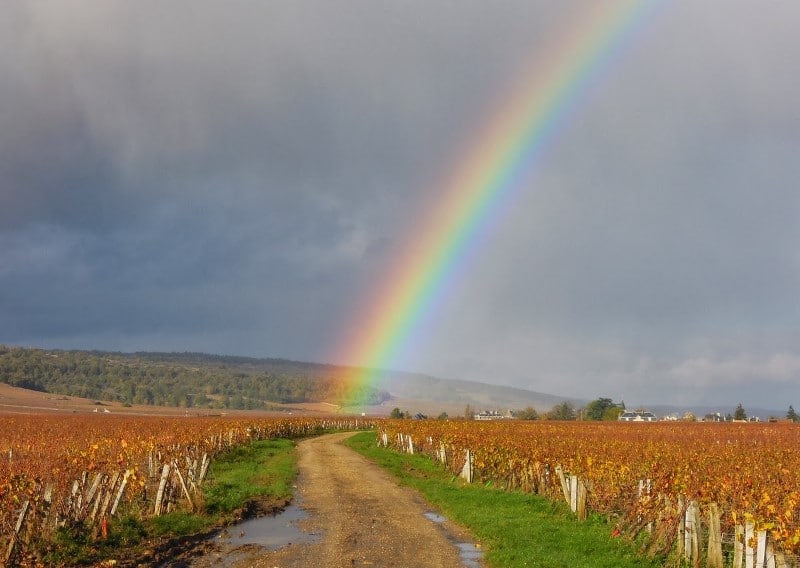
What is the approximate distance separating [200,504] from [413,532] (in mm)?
7831

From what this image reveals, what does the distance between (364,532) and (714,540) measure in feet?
32.0

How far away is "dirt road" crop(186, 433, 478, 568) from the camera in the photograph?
16.7 m

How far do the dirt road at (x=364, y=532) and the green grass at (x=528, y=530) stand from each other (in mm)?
859

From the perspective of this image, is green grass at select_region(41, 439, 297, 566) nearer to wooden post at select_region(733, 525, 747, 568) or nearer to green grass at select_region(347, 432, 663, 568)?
green grass at select_region(347, 432, 663, 568)

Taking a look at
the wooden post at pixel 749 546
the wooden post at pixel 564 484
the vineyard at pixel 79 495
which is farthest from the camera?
the wooden post at pixel 564 484

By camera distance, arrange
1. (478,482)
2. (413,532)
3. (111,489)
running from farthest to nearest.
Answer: (478,482) → (413,532) → (111,489)

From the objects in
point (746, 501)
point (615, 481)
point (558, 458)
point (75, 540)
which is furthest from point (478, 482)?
point (75, 540)

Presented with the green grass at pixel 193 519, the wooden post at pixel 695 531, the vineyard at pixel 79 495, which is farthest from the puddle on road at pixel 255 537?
the wooden post at pixel 695 531

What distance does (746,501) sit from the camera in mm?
16562

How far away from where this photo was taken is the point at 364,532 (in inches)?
797

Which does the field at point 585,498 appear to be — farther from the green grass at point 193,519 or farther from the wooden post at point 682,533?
the green grass at point 193,519

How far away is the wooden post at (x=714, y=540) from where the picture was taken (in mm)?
15227

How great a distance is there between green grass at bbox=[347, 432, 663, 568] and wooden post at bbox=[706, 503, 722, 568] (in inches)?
60.4

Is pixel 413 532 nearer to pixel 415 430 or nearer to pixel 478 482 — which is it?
pixel 478 482
